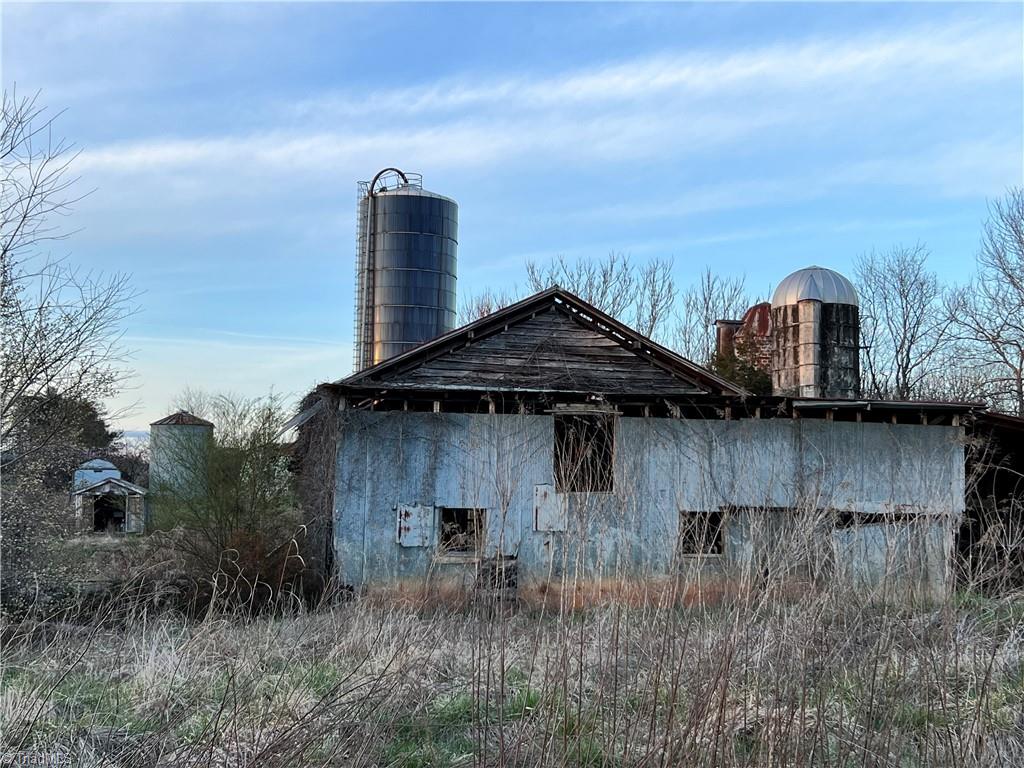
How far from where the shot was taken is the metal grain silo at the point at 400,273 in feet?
81.0

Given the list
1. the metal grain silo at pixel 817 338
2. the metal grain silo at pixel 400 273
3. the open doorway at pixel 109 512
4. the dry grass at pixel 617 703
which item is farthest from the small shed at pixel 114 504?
the dry grass at pixel 617 703

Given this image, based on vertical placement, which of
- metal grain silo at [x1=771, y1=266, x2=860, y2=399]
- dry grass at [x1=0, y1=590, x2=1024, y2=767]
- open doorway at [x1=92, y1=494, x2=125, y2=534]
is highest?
metal grain silo at [x1=771, y1=266, x2=860, y2=399]

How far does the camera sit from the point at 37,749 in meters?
3.83

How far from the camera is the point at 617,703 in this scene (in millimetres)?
4215

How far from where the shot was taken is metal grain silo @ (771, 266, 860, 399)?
59.2 ft

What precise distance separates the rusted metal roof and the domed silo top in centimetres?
1661

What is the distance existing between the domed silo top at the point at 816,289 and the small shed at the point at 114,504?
18710 mm

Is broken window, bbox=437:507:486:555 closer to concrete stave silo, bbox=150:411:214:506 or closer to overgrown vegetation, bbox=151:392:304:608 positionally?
overgrown vegetation, bbox=151:392:304:608

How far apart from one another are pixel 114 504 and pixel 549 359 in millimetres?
18576

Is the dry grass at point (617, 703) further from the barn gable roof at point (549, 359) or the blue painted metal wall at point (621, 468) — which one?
the barn gable roof at point (549, 359)

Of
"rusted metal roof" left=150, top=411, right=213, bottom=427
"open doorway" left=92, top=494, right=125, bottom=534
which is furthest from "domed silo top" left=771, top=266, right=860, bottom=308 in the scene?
"open doorway" left=92, top=494, right=125, bottom=534

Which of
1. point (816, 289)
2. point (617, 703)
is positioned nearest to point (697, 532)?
point (617, 703)

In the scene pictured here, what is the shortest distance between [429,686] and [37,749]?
6.44 feet

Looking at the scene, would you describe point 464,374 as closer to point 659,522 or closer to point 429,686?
point 659,522
